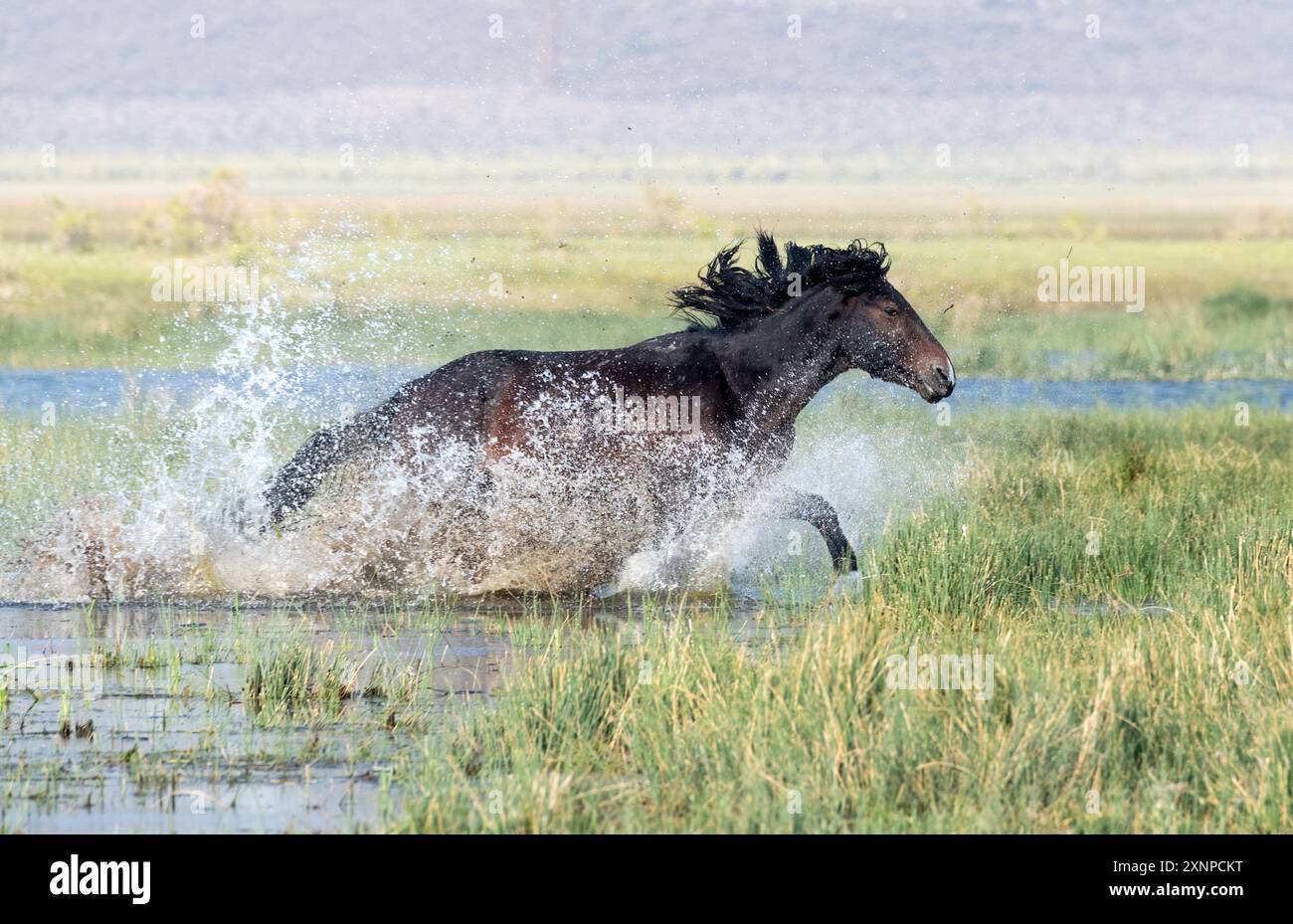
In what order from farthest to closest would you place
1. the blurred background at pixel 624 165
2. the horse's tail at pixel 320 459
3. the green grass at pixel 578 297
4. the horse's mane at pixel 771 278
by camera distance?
the blurred background at pixel 624 165 < the green grass at pixel 578 297 < the horse's tail at pixel 320 459 < the horse's mane at pixel 771 278

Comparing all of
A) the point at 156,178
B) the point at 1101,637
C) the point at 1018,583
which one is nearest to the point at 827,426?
the point at 1018,583

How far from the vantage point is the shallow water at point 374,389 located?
20109mm

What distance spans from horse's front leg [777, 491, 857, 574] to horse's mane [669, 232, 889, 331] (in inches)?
44.9

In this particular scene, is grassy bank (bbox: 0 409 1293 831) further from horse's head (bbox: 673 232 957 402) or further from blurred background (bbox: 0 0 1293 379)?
blurred background (bbox: 0 0 1293 379)

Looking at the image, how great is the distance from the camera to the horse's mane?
10969 millimetres

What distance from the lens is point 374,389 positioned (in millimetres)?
19344

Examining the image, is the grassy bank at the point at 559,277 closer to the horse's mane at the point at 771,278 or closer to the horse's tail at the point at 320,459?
the horse's tail at the point at 320,459

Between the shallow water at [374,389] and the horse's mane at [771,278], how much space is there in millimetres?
8419

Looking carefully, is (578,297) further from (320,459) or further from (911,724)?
(911,724)

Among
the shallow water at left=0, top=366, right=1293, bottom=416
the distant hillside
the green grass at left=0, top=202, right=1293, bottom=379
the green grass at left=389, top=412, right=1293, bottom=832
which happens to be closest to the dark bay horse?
the green grass at left=389, top=412, right=1293, bottom=832

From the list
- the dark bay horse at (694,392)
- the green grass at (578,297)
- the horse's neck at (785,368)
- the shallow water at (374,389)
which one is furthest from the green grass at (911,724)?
the shallow water at (374,389)

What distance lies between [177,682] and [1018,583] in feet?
14.4

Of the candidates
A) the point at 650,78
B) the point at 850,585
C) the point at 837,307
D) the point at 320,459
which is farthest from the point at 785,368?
the point at 650,78

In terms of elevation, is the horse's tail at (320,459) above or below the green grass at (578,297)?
below
